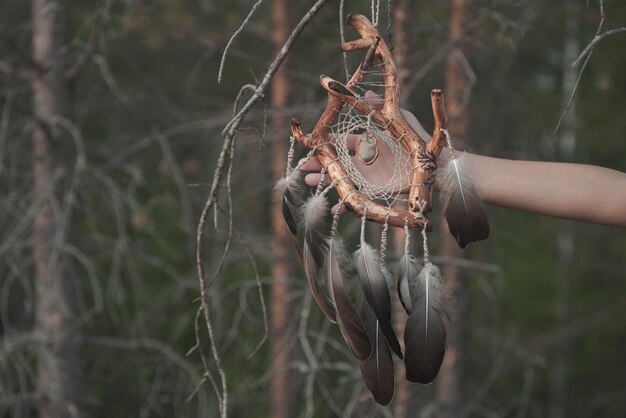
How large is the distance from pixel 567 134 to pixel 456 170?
618cm

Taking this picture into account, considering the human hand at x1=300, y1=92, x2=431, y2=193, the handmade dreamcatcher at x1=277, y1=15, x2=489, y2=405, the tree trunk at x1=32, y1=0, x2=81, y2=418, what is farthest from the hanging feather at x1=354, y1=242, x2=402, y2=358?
the tree trunk at x1=32, y1=0, x2=81, y2=418

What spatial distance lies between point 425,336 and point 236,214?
4023 millimetres

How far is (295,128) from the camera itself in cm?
160

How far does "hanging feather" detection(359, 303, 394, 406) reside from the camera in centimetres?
141

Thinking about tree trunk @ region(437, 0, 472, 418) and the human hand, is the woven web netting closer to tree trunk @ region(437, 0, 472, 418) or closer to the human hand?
the human hand

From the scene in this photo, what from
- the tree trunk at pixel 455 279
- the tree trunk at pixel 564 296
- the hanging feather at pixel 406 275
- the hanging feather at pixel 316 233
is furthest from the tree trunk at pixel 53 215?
the tree trunk at pixel 564 296

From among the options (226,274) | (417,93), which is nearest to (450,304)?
(417,93)

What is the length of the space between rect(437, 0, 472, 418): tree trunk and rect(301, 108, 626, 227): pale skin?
2474mm

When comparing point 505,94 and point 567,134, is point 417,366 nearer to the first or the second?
point 505,94

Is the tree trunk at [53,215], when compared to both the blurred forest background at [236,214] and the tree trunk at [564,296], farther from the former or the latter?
the tree trunk at [564,296]

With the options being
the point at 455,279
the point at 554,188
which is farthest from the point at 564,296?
the point at 554,188

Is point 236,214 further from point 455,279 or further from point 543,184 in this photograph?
point 543,184

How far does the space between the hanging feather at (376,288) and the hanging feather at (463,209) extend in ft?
0.46

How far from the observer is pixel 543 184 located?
1707 mm
